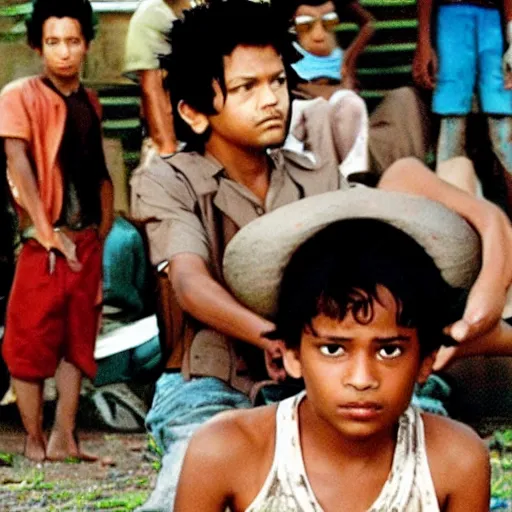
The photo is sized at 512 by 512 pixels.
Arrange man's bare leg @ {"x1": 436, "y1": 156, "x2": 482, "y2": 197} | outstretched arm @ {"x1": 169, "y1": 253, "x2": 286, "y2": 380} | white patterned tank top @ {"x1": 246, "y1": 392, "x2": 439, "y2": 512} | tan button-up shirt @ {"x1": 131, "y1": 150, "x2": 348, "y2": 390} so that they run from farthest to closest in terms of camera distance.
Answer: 1. man's bare leg @ {"x1": 436, "y1": 156, "x2": 482, "y2": 197}
2. tan button-up shirt @ {"x1": 131, "y1": 150, "x2": 348, "y2": 390}
3. outstretched arm @ {"x1": 169, "y1": 253, "x2": 286, "y2": 380}
4. white patterned tank top @ {"x1": 246, "y1": 392, "x2": 439, "y2": 512}

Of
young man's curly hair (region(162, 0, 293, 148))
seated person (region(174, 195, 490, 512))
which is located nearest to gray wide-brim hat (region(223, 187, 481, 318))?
seated person (region(174, 195, 490, 512))

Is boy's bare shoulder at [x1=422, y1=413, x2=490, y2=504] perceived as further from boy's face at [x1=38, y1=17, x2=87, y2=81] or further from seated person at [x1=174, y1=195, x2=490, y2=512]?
boy's face at [x1=38, y1=17, x2=87, y2=81]

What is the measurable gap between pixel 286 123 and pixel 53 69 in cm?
305

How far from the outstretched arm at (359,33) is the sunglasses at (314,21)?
13 centimetres

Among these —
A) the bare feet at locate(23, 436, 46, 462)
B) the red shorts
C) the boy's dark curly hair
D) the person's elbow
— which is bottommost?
the bare feet at locate(23, 436, 46, 462)

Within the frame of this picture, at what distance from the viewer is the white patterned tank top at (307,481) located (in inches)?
133

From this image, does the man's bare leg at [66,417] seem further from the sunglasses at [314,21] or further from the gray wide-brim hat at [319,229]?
the gray wide-brim hat at [319,229]

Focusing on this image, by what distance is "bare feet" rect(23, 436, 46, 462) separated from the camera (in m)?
7.24

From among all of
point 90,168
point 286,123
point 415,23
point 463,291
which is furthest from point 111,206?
point 463,291

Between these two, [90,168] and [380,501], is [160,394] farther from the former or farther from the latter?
[90,168]

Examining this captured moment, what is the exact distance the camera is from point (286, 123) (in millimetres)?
4434

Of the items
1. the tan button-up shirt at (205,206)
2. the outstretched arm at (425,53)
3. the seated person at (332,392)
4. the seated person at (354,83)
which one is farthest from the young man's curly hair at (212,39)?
the outstretched arm at (425,53)

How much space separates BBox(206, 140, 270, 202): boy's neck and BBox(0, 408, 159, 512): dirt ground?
2325 mm

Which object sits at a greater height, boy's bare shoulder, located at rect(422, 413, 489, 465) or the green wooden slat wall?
boy's bare shoulder, located at rect(422, 413, 489, 465)
